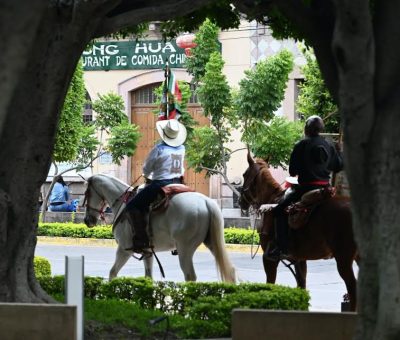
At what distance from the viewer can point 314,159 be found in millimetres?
14258

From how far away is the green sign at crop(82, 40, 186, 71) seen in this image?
38.3m

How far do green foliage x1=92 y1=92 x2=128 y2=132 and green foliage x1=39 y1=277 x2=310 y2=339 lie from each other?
823 inches

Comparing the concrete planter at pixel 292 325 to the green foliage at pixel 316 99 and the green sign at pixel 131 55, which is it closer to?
the green foliage at pixel 316 99

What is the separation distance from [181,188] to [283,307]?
171 inches

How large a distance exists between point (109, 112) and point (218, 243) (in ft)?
65.1

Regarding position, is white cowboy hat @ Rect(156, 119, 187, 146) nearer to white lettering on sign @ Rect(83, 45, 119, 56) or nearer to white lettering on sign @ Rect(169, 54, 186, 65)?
white lettering on sign @ Rect(169, 54, 186, 65)

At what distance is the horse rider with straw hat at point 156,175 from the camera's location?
1594cm

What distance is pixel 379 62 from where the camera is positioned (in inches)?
311

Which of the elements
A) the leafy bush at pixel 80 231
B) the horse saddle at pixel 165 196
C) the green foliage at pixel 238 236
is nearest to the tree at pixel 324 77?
the horse saddle at pixel 165 196

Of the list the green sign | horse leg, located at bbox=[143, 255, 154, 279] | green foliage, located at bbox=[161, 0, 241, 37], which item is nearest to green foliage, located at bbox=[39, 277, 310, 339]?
horse leg, located at bbox=[143, 255, 154, 279]

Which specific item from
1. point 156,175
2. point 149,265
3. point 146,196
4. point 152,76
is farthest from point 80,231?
point 146,196

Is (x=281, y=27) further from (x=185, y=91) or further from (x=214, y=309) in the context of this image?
(x=185, y=91)

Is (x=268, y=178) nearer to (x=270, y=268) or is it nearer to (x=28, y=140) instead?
(x=270, y=268)

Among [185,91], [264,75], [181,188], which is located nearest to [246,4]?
[181,188]
